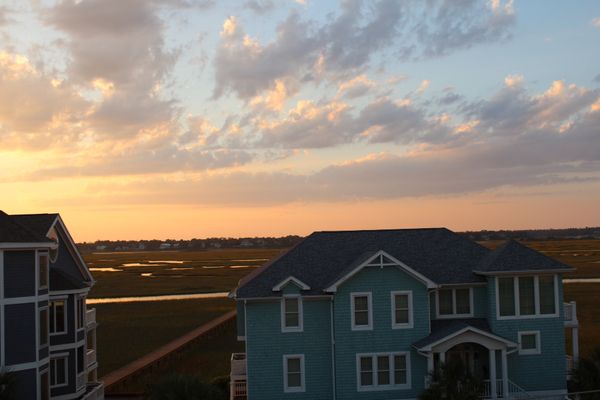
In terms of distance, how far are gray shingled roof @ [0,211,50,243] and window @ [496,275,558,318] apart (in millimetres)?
21936

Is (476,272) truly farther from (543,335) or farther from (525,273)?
(543,335)

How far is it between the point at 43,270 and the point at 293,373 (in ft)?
41.3

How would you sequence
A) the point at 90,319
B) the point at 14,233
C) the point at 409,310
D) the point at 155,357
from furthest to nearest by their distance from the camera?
the point at 155,357, the point at 90,319, the point at 409,310, the point at 14,233

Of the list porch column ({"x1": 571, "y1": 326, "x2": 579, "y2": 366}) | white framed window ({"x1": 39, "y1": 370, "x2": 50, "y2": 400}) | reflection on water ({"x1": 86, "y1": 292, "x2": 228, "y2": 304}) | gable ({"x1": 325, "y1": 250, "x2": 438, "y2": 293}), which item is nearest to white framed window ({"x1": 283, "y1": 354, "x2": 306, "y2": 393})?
gable ({"x1": 325, "y1": 250, "x2": 438, "y2": 293})

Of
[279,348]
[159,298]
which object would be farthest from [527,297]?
[159,298]

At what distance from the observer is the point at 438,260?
35.7 m

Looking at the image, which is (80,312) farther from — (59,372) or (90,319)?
(90,319)

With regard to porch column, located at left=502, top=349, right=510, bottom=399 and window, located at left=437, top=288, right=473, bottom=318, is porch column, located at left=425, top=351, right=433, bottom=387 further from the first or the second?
porch column, located at left=502, top=349, right=510, bottom=399

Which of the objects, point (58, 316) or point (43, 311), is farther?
point (58, 316)

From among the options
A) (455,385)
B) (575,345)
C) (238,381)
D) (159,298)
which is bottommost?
(159,298)

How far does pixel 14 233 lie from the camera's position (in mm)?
28422

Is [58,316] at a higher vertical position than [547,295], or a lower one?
lower

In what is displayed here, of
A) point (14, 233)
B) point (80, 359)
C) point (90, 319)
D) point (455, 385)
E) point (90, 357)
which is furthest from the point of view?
point (90, 319)

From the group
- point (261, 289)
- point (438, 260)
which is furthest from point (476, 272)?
point (261, 289)
